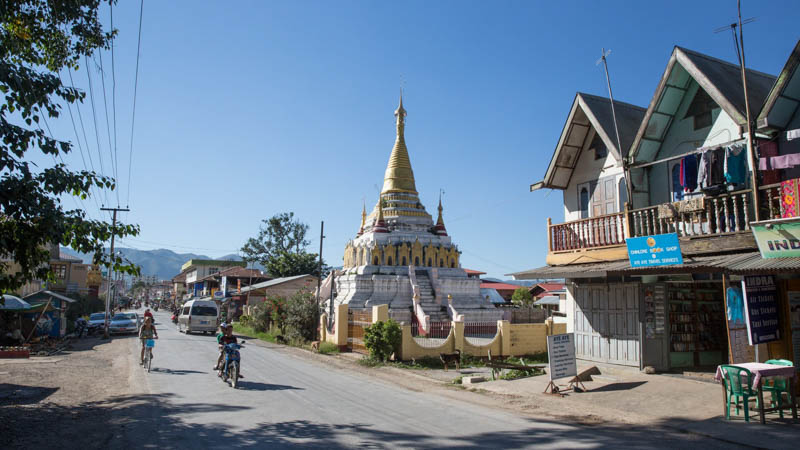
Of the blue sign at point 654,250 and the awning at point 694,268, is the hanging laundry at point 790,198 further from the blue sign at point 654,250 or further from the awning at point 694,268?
the blue sign at point 654,250

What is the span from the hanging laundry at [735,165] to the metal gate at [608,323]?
3.29 metres

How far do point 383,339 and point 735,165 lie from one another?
11.3m

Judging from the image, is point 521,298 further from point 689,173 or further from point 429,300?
point 689,173

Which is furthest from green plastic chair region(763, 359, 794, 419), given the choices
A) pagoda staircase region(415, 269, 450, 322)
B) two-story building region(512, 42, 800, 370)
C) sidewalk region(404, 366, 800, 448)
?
pagoda staircase region(415, 269, 450, 322)

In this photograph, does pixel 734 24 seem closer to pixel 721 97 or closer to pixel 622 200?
pixel 721 97

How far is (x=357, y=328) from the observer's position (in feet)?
68.6

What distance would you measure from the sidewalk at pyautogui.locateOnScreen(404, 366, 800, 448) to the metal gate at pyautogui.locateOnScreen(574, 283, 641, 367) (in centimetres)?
57

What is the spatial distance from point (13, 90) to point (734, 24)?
39.1 ft

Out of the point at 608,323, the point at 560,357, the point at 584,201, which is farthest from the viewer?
the point at 584,201

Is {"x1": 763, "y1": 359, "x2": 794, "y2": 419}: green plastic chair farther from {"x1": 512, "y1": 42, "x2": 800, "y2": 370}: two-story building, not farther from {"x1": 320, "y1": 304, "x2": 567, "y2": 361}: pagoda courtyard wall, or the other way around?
{"x1": 320, "y1": 304, "x2": 567, "y2": 361}: pagoda courtyard wall

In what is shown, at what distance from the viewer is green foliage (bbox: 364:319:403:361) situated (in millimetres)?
17572

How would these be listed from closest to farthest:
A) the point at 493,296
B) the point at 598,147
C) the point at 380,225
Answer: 1. the point at 598,147
2. the point at 380,225
3. the point at 493,296

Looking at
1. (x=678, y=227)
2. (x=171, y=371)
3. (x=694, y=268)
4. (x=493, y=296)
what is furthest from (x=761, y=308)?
(x=493, y=296)

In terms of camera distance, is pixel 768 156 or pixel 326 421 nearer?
pixel 326 421
